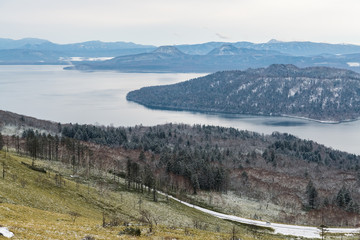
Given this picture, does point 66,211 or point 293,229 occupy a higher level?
point 66,211

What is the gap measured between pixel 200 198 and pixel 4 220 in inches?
4150

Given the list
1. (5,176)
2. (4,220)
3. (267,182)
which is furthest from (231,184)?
(4,220)

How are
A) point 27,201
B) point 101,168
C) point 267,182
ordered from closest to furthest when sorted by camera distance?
point 27,201
point 101,168
point 267,182

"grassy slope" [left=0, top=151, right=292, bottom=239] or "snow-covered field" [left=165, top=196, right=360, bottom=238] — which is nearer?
"grassy slope" [left=0, top=151, right=292, bottom=239]

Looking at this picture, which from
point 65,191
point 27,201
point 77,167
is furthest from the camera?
point 77,167

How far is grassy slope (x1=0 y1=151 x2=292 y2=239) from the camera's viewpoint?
4031 centimetres

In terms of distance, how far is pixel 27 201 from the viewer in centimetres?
5838

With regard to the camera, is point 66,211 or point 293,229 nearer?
point 66,211

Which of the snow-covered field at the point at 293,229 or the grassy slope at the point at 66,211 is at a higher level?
the grassy slope at the point at 66,211

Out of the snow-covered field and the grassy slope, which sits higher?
the grassy slope

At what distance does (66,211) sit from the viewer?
6181 cm

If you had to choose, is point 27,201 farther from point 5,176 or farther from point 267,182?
point 267,182

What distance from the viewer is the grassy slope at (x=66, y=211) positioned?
40312mm

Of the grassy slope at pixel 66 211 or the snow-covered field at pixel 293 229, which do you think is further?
the snow-covered field at pixel 293 229
